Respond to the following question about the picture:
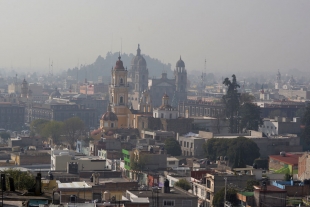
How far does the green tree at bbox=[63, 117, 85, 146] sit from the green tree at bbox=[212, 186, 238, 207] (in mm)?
35459

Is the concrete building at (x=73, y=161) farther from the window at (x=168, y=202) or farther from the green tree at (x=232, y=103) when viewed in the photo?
the green tree at (x=232, y=103)

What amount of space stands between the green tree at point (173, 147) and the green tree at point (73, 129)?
11.3m

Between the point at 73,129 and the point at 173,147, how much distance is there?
1451cm

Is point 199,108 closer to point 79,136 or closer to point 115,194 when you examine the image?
point 79,136

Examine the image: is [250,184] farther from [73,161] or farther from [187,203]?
[73,161]

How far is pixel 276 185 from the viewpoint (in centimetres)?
3198

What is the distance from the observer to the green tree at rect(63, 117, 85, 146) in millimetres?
68000

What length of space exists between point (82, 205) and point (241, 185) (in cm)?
1529

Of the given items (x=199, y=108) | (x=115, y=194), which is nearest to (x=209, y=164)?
(x=115, y=194)

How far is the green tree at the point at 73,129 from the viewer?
68000 millimetres

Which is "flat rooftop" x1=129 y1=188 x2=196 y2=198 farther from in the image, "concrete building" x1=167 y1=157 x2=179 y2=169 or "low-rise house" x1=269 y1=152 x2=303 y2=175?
"concrete building" x1=167 y1=157 x2=179 y2=169

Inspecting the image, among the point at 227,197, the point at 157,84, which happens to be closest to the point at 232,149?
the point at 227,197

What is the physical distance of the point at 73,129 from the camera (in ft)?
228

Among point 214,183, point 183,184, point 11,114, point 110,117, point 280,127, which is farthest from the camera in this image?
point 11,114
